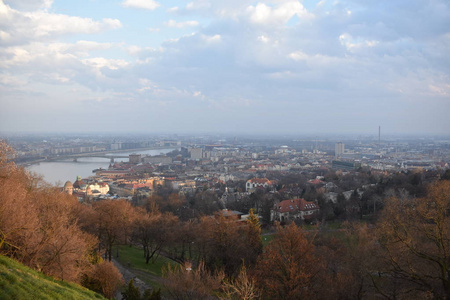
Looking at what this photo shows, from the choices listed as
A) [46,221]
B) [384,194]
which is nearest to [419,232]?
[46,221]

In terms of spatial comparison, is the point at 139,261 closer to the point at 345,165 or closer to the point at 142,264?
the point at 142,264

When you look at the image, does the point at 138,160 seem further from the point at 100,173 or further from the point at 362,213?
the point at 362,213

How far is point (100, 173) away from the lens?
6375 centimetres

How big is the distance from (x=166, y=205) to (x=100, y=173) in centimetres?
3923

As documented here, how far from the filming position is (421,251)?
1069 centimetres

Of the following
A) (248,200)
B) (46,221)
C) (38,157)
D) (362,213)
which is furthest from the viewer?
(38,157)

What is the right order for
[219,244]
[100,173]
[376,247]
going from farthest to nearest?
1. [100,173]
2. [219,244]
3. [376,247]

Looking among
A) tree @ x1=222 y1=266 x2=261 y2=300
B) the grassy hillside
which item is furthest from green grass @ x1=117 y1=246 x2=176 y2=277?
the grassy hillside

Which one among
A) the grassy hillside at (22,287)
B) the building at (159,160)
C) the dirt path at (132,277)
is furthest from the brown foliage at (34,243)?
the building at (159,160)

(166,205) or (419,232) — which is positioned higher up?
(419,232)

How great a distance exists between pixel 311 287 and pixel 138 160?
8494 cm

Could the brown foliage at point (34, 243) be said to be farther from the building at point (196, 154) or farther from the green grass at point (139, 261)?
the building at point (196, 154)

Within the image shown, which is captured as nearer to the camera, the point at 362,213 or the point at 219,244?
the point at 219,244

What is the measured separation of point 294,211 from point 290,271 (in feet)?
56.7
